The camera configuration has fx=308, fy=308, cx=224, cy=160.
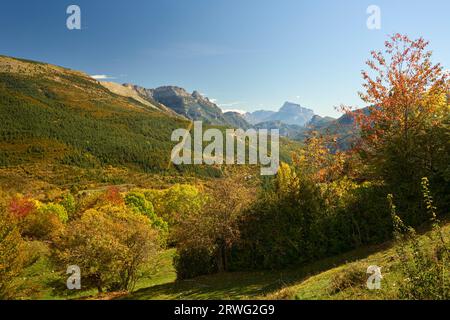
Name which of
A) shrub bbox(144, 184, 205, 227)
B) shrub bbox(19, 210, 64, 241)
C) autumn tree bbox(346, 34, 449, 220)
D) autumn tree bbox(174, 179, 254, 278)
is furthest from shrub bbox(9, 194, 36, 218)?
autumn tree bbox(346, 34, 449, 220)

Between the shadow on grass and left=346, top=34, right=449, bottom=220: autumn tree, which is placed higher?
left=346, top=34, right=449, bottom=220: autumn tree

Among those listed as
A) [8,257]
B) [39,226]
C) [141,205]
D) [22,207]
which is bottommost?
[39,226]

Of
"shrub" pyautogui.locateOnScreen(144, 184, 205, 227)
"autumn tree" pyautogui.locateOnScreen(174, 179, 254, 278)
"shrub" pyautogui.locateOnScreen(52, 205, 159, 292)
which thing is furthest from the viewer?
"shrub" pyautogui.locateOnScreen(144, 184, 205, 227)

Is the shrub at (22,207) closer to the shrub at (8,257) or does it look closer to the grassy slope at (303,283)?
the shrub at (8,257)

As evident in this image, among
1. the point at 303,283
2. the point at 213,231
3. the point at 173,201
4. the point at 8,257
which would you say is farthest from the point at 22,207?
the point at 303,283

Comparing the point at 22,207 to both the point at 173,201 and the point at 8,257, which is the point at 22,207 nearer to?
the point at 173,201

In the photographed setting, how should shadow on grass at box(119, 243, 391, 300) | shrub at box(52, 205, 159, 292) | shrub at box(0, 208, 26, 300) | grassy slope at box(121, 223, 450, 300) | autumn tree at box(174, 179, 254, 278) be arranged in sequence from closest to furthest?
1. grassy slope at box(121, 223, 450, 300)
2. shadow on grass at box(119, 243, 391, 300)
3. shrub at box(52, 205, 159, 292)
4. autumn tree at box(174, 179, 254, 278)
5. shrub at box(0, 208, 26, 300)

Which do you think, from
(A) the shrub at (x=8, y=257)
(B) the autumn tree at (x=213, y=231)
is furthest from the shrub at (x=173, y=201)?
(B) the autumn tree at (x=213, y=231)

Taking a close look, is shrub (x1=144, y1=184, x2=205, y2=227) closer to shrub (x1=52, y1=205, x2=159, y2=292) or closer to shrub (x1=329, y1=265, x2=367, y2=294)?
shrub (x1=52, y1=205, x2=159, y2=292)

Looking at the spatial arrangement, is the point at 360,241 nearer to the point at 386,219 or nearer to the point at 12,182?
Answer: the point at 386,219

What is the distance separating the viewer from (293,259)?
75.3 ft

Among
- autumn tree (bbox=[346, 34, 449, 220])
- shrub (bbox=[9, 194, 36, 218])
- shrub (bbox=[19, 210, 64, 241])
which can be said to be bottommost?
shrub (bbox=[19, 210, 64, 241])

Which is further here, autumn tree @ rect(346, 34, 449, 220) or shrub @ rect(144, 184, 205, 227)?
shrub @ rect(144, 184, 205, 227)

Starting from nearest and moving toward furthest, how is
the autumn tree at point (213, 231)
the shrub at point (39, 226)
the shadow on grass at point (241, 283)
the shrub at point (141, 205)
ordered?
1. the shadow on grass at point (241, 283)
2. the autumn tree at point (213, 231)
3. the shrub at point (141, 205)
4. the shrub at point (39, 226)
